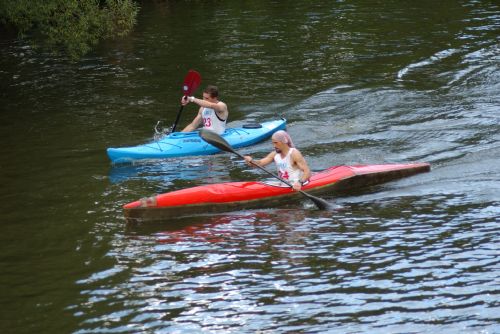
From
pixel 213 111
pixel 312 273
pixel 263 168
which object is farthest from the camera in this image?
pixel 213 111

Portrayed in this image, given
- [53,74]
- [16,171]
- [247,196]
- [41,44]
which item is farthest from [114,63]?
[247,196]

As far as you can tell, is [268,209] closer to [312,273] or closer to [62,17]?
[312,273]

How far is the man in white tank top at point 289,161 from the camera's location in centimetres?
1210

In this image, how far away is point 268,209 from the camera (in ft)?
39.7

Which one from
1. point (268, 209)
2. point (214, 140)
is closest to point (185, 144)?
point (214, 140)

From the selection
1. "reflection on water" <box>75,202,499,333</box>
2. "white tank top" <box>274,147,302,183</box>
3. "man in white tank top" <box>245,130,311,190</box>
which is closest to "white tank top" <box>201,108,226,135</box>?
"man in white tank top" <box>245,130,311,190</box>

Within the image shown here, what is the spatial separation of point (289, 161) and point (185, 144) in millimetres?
3430

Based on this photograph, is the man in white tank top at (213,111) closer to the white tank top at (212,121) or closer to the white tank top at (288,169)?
the white tank top at (212,121)

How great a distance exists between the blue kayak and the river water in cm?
23

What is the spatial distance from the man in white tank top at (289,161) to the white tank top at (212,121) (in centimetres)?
331

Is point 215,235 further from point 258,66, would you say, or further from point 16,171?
point 258,66

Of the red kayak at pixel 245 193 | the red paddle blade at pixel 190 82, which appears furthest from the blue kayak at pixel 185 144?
the red kayak at pixel 245 193

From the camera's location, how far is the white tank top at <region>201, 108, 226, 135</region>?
50.9ft

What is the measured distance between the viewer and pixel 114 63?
79.0 feet
